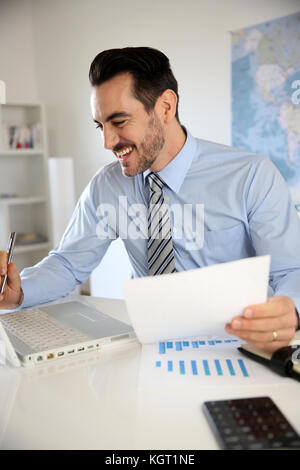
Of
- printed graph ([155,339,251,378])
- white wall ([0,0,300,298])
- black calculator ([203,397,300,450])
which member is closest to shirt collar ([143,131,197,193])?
printed graph ([155,339,251,378])

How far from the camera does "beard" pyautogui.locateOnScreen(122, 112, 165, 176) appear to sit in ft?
4.61

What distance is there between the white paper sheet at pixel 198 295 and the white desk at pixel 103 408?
11 centimetres

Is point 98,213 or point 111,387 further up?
point 98,213

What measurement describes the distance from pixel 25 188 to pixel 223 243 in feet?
11.3

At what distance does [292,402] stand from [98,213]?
100cm

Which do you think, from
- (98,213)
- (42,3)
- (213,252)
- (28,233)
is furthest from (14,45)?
(213,252)

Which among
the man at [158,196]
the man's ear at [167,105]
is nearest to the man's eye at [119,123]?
the man at [158,196]

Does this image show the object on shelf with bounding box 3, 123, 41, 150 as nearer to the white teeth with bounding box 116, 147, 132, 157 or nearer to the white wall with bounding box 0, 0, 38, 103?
the white wall with bounding box 0, 0, 38, 103

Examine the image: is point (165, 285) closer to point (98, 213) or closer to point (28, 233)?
point (98, 213)

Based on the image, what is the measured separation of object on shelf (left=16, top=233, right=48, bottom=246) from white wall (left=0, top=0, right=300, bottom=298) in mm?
586

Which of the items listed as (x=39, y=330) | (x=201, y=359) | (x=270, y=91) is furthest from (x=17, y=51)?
(x=201, y=359)

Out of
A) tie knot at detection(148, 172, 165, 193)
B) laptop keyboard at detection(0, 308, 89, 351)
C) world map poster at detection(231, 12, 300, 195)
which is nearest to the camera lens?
laptop keyboard at detection(0, 308, 89, 351)

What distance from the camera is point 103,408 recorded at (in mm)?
741

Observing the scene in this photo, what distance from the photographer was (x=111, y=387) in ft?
2.69
